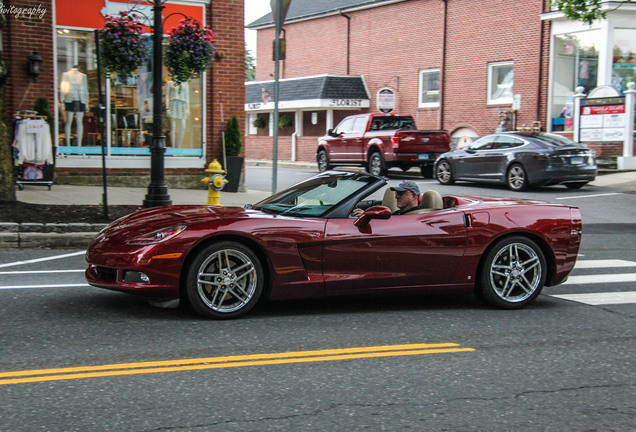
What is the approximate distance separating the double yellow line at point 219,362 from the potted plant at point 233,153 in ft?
38.6

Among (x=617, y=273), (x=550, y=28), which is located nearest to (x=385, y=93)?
(x=550, y=28)

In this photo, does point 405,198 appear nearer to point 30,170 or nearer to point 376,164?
point 30,170

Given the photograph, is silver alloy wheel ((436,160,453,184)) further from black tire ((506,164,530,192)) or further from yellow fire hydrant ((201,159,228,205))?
yellow fire hydrant ((201,159,228,205))

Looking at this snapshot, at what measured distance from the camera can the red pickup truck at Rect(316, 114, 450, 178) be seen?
22094mm

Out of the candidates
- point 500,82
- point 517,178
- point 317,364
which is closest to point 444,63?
point 500,82

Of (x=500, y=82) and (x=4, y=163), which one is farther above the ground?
(x=500, y=82)

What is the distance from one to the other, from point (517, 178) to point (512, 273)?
12637mm

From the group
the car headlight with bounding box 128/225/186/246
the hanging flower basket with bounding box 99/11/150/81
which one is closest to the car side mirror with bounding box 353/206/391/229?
the car headlight with bounding box 128/225/186/246

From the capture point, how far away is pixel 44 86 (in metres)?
15.2

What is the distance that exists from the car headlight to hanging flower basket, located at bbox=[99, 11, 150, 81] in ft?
22.1

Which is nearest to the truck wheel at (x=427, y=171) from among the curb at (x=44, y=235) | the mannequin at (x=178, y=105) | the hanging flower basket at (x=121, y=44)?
the mannequin at (x=178, y=105)

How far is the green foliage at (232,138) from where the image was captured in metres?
16.7

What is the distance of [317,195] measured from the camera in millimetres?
6371

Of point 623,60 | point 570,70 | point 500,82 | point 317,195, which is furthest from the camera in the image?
point 500,82
